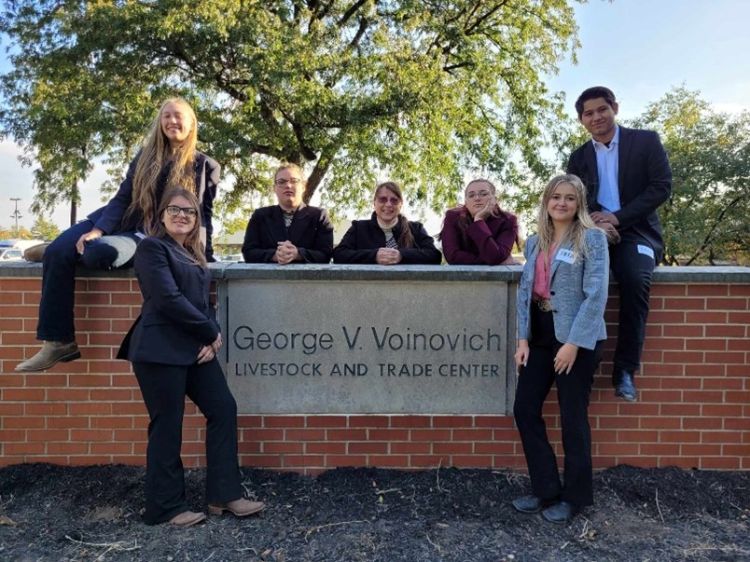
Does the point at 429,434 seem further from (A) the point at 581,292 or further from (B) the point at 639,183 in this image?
(B) the point at 639,183

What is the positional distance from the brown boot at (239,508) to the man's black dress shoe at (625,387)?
2.20m

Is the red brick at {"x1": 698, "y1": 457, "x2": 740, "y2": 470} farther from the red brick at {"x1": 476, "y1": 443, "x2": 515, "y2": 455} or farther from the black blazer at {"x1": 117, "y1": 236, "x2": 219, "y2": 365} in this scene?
the black blazer at {"x1": 117, "y1": 236, "x2": 219, "y2": 365}

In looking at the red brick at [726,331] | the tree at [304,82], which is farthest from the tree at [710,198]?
the red brick at [726,331]

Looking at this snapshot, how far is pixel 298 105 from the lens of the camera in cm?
1228

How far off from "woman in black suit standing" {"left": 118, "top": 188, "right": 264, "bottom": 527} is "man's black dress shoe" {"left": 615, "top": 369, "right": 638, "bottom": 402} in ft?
7.22

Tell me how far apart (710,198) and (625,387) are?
17.1m

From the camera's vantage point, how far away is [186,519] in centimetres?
331

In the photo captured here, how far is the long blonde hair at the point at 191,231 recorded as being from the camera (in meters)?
3.34

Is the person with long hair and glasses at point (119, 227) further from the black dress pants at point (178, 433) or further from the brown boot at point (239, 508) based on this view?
the brown boot at point (239, 508)

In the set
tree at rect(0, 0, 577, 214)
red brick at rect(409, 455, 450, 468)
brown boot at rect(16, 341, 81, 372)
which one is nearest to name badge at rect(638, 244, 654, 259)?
red brick at rect(409, 455, 450, 468)

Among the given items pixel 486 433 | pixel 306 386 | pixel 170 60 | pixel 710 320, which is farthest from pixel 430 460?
pixel 170 60

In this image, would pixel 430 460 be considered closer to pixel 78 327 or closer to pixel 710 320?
pixel 710 320

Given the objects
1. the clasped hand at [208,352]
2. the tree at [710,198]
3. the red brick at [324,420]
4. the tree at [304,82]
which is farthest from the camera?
the tree at [710,198]

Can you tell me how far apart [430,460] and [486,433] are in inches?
15.8
